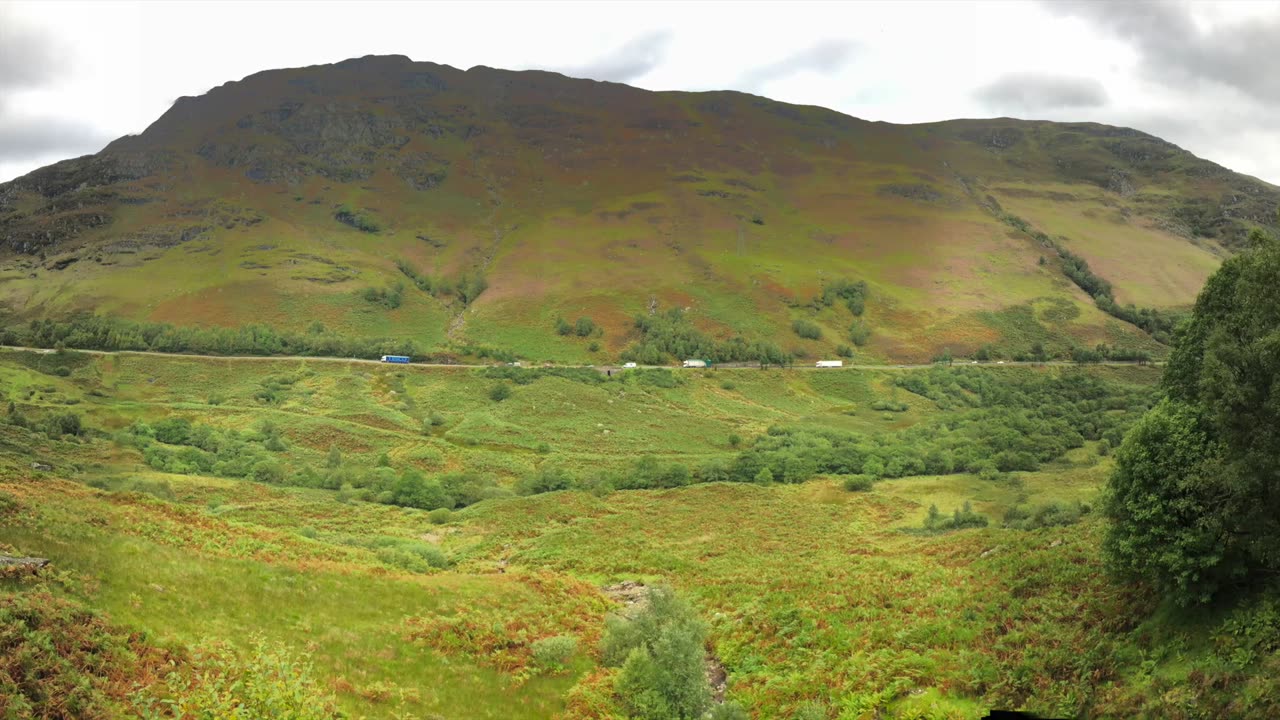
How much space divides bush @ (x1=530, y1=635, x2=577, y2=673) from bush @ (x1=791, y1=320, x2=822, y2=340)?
134782 mm

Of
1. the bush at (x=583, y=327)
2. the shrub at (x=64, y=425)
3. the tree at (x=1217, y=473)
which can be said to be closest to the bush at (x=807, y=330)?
the bush at (x=583, y=327)

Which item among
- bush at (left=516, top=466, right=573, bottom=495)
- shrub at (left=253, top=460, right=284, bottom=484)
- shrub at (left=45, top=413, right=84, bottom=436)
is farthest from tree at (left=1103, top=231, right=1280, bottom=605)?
shrub at (left=45, top=413, right=84, bottom=436)

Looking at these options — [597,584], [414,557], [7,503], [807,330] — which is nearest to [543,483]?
[597,584]

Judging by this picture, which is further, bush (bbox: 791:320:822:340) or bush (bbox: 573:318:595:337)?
bush (bbox: 791:320:822:340)

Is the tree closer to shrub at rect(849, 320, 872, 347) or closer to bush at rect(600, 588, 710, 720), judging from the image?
bush at rect(600, 588, 710, 720)

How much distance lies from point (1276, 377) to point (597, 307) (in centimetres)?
14932

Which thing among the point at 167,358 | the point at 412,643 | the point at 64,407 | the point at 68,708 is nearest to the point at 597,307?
the point at 167,358

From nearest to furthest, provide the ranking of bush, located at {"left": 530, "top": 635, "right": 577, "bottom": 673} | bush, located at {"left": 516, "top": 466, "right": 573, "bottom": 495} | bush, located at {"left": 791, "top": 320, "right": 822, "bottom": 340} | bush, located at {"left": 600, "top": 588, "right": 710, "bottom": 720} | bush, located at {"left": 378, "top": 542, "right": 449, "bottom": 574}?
bush, located at {"left": 600, "top": 588, "right": 710, "bottom": 720}, bush, located at {"left": 530, "top": 635, "right": 577, "bottom": 673}, bush, located at {"left": 378, "top": 542, "right": 449, "bottom": 574}, bush, located at {"left": 516, "top": 466, "right": 573, "bottom": 495}, bush, located at {"left": 791, "top": 320, "right": 822, "bottom": 340}

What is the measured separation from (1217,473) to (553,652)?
937 inches

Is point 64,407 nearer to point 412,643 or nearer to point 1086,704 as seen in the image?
point 412,643

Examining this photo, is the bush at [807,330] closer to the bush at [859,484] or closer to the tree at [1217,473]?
the bush at [859,484]

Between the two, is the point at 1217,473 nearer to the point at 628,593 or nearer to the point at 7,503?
the point at 628,593

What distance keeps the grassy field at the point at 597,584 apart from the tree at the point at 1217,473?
193 centimetres

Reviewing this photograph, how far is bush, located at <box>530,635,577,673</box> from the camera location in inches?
1236
